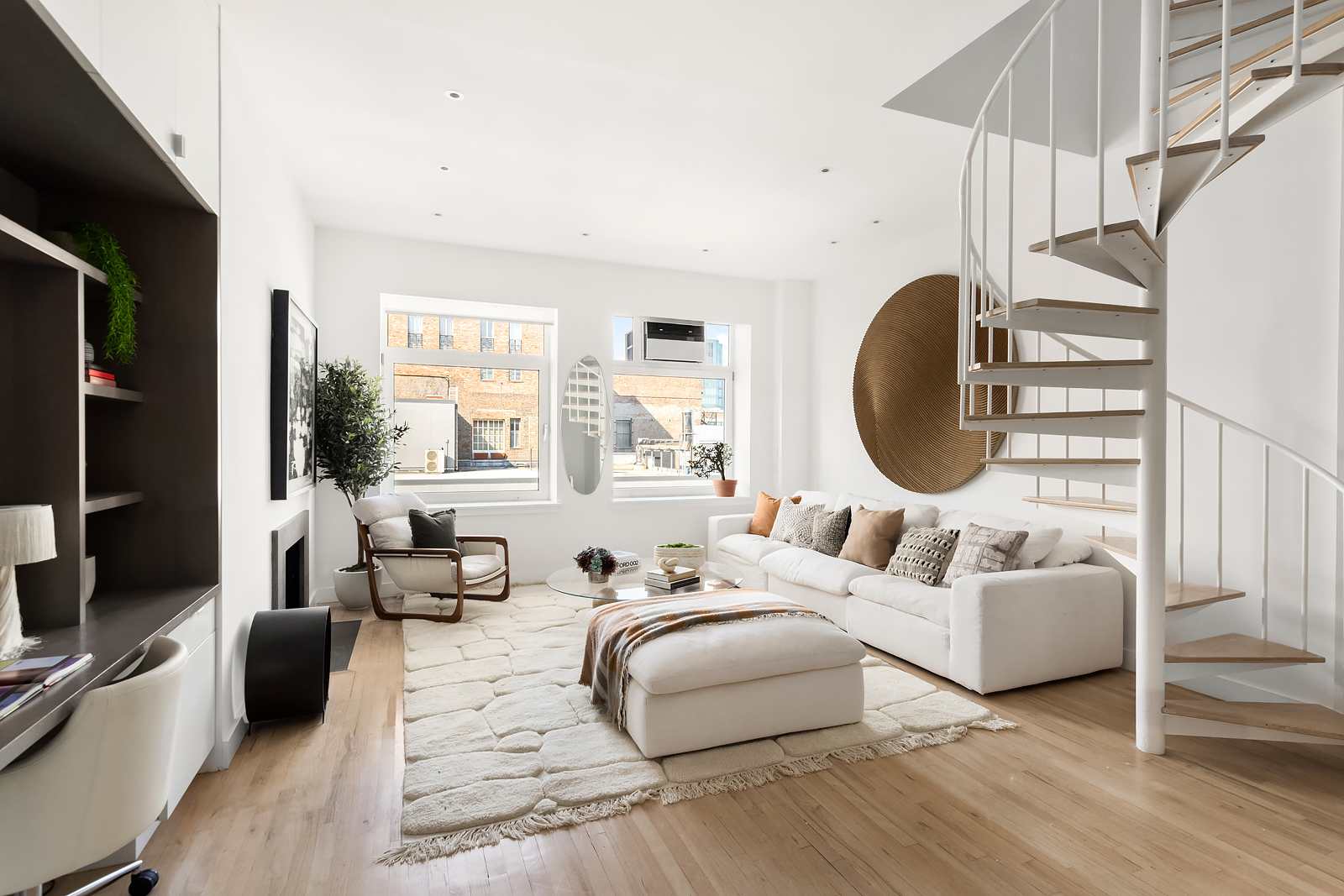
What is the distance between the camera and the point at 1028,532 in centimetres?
362

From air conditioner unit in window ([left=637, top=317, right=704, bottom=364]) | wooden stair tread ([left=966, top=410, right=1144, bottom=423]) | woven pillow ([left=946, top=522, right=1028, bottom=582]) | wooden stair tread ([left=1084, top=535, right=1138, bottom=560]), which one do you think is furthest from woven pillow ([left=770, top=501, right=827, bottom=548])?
wooden stair tread ([left=966, top=410, right=1144, bottom=423])

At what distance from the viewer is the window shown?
564cm

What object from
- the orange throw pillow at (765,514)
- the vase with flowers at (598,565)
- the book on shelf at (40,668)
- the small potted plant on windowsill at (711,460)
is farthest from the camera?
the small potted plant on windowsill at (711,460)

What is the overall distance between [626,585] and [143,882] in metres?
2.25

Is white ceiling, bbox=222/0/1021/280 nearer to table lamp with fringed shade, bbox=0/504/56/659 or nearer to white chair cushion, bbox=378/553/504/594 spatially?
table lamp with fringed shade, bbox=0/504/56/659

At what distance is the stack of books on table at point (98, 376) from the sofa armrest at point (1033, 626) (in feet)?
11.4

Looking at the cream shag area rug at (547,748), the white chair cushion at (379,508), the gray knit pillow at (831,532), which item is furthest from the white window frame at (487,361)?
the gray knit pillow at (831,532)

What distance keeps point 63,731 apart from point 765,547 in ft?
13.7

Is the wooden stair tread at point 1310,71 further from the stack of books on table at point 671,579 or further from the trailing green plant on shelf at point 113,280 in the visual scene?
the trailing green plant on shelf at point 113,280

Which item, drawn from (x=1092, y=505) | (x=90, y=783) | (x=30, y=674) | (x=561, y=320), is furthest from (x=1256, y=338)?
(x=561, y=320)

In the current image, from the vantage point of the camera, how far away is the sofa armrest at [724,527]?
5664mm

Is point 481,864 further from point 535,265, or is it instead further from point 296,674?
point 535,265

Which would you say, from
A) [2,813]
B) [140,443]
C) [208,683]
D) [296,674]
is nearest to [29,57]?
[140,443]

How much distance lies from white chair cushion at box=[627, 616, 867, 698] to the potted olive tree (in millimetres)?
2754
